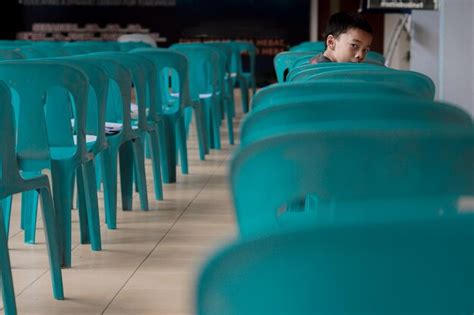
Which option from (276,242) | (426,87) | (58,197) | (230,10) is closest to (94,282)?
(58,197)

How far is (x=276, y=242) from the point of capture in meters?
1.20

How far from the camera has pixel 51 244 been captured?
4234 millimetres

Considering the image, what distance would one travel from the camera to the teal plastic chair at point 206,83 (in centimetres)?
949

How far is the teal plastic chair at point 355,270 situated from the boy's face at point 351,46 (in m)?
4.33

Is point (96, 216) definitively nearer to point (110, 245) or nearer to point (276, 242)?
point (110, 245)

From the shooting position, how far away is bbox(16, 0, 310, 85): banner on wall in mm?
19484

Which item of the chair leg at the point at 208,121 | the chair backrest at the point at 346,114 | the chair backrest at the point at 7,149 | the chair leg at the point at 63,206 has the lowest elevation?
the chair leg at the point at 208,121

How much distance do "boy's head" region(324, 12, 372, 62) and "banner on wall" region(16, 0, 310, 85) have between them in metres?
13.7

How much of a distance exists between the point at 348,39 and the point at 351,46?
0.04m

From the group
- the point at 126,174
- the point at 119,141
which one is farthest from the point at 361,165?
the point at 126,174

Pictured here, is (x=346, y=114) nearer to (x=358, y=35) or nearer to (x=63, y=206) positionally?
(x=63, y=206)

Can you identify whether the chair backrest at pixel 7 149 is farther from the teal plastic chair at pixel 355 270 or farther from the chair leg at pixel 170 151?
the chair leg at pixel 170 151

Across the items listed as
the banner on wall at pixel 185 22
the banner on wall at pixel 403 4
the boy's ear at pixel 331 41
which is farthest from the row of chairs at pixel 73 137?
the banner on wall at pixel 185 22

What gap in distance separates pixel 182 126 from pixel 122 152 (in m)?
1.73
